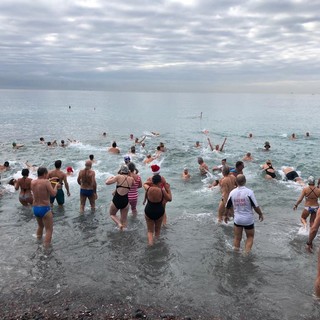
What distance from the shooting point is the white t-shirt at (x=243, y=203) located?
752 centimetres

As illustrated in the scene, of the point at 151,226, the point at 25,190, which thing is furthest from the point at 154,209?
the point at 25,190

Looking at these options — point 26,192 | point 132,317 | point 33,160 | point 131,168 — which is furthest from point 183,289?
point 33,160

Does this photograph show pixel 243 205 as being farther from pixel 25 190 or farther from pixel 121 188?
pixel 25 190

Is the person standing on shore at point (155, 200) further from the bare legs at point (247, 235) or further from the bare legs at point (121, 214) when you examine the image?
the bare legs at point (247, 235)

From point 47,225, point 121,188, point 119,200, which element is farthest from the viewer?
point 119,200

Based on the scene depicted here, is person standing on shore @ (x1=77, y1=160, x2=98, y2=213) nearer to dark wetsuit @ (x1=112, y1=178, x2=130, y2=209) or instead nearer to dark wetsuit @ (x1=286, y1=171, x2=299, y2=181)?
dark wetsuit @ (x1=112, y1=178, x2=130, y2=209)

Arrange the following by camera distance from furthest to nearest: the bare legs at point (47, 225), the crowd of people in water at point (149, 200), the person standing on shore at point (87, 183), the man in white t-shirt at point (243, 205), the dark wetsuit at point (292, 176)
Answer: the dark wetsuit at point (292, 176) < the person standing on shore at point (87, 183) < the bare legs at point (47, 225) < the crowd of people in water at point (149, 200) < the man in white t-shirt at point (243, 205)

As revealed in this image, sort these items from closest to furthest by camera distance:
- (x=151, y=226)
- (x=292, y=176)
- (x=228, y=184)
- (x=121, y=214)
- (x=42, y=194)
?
(x=42, y=194) < (x=151, y=226) < (x=121, y=214) < (x=228, y=184) < (x=292, y=176)

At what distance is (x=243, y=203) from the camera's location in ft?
24.8

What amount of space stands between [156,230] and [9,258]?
374 centimetres

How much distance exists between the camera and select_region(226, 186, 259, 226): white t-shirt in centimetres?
752

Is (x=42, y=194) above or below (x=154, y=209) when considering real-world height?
above

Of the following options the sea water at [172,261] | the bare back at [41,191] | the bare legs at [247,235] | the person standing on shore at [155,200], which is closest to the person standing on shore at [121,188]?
the sea water at [172,261]

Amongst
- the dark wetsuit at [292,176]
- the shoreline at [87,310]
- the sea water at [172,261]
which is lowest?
the shoreline at [87,310]
